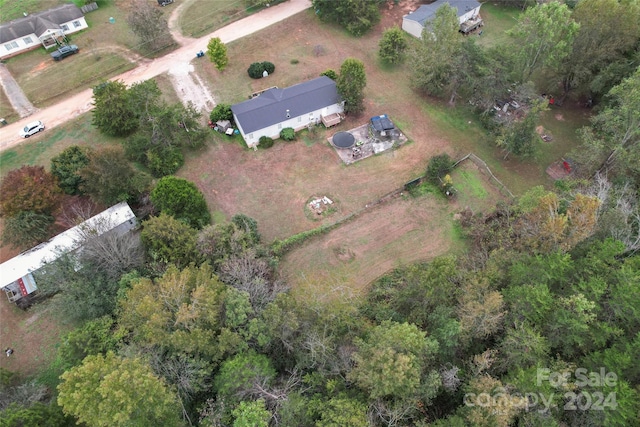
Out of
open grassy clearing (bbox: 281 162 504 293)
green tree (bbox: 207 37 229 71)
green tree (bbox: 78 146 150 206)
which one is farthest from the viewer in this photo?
green tree (bbox: 207 37 229 71)

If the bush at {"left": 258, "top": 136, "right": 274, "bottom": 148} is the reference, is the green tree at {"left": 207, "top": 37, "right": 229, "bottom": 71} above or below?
above

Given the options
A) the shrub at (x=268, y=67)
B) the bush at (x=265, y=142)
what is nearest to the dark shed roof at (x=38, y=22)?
the shrub at (x=268, y=67)

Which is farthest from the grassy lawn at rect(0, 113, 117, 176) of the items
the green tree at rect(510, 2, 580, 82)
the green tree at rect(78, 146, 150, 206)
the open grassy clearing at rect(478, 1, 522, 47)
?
the open grassy clearing at rect(478, 1, 522, 47)

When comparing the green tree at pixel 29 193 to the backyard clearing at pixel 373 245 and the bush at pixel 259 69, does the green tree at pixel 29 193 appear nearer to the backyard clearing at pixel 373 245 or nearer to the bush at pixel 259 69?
the backyard clearing at pixel 373 245

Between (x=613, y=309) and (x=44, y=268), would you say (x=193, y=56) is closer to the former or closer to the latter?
(x=44, y=268)

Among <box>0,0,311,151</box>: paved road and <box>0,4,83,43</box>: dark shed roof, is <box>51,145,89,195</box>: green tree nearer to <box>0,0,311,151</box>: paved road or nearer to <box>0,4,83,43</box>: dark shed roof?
<box>0,0,311,151</box>: paved road

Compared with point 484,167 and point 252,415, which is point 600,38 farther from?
point 252,415
